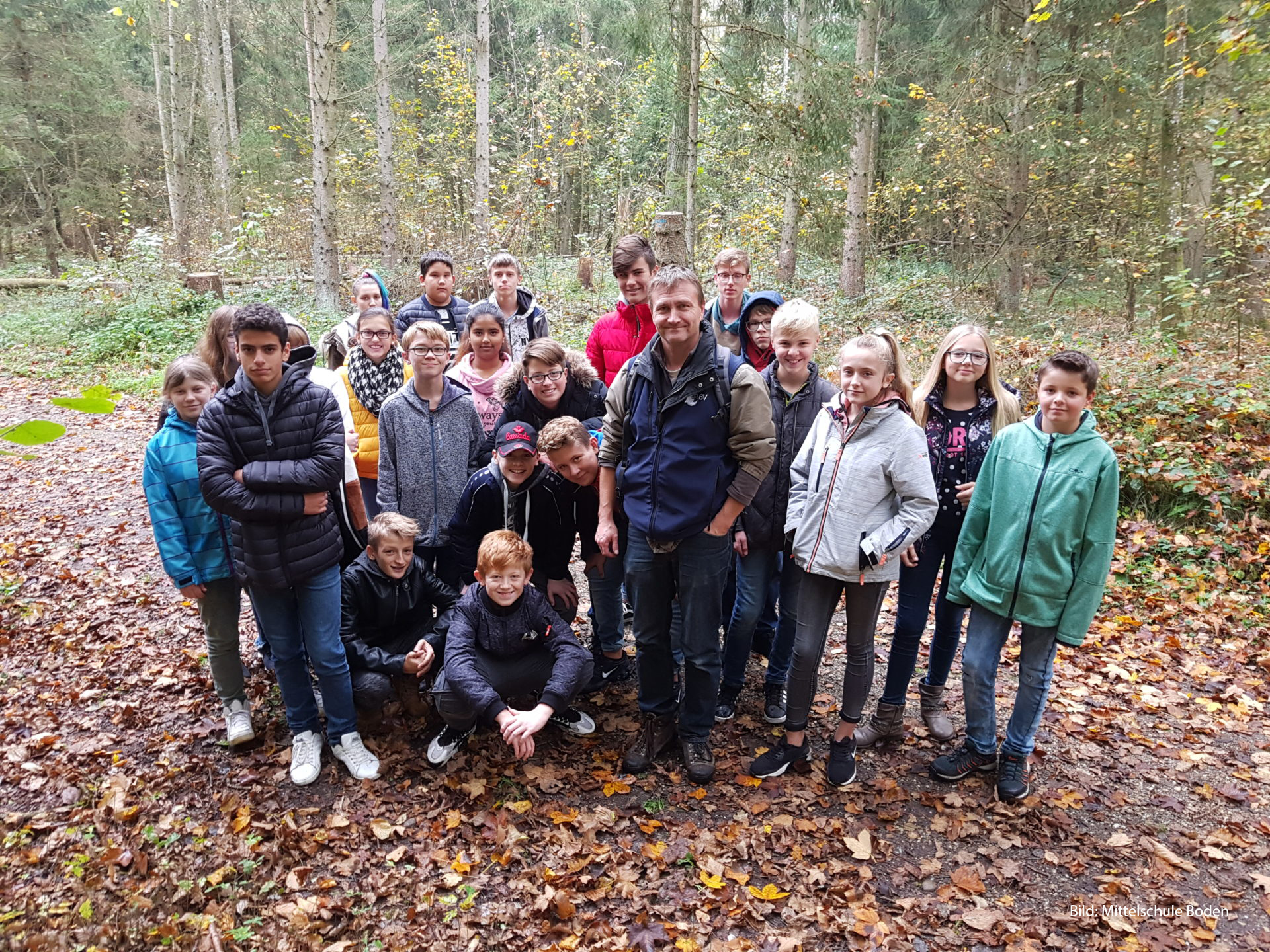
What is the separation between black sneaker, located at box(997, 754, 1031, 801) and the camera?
135 inches

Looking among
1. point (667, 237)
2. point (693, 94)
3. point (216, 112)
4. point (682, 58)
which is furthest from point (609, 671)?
point (216, 112)

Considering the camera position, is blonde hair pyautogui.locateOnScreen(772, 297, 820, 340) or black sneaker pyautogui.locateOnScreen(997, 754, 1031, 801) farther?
blonde hair pyautogui.locateOnScreen(772, 297, 820, 340)

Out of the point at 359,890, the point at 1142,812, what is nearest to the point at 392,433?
the point at 359,890

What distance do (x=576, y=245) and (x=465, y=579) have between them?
22.7 metres

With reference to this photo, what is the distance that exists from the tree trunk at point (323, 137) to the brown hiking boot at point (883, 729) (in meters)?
12.0

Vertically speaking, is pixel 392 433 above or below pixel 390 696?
above

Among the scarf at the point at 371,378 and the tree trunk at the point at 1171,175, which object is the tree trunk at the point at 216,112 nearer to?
the scarf at the point at 371,378

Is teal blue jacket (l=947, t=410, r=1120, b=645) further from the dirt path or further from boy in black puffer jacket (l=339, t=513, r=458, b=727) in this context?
boy in black puffer jacket (l=339, t=513, r=458, b=727)

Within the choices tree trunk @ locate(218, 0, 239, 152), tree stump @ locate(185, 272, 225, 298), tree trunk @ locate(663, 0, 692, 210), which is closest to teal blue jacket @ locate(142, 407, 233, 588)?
tree trunk @ locate(663, 0, 692, 210)

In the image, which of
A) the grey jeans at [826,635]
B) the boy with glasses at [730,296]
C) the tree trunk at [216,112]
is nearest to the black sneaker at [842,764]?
the grey jeans at [826,635]

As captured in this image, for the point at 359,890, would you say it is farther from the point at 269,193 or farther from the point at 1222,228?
the point at 269,193

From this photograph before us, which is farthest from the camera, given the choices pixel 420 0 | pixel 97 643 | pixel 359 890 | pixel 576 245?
pixel 576 245

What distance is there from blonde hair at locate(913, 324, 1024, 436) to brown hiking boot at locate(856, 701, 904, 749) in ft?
5.14

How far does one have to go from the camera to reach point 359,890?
2.92m
